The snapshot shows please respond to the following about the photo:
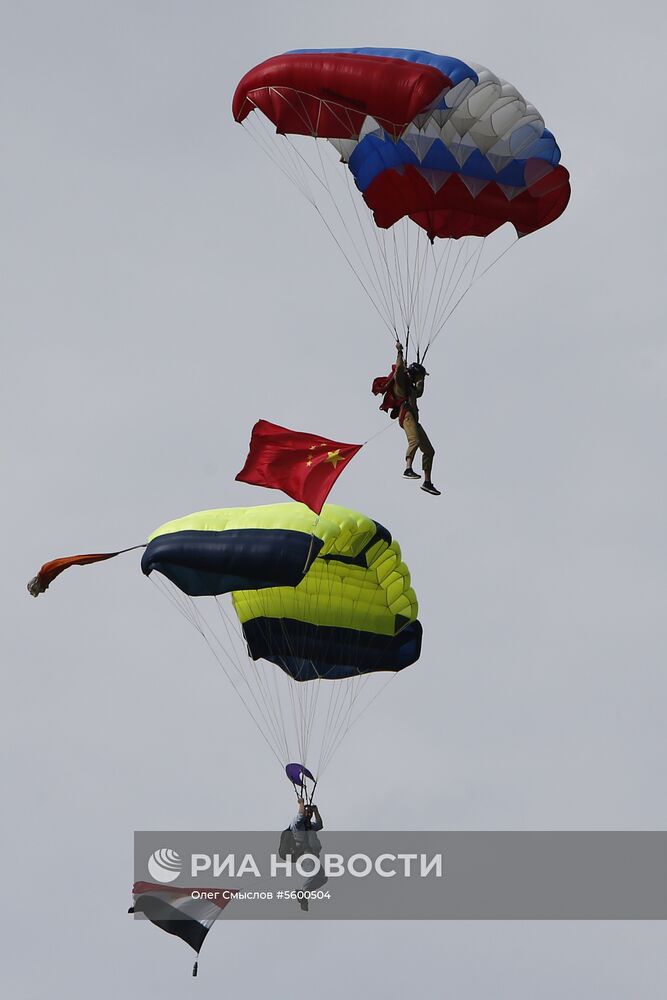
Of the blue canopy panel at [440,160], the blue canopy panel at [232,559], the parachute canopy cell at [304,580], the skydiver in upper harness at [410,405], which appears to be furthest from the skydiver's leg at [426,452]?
the blue canopy panel at [440,160]

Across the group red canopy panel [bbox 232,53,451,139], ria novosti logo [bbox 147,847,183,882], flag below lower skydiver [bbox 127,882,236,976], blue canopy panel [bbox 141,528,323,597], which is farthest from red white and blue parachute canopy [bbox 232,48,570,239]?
ria novosti logo [bbox 147,847,183,882]

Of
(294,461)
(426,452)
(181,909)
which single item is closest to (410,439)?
(426,452)

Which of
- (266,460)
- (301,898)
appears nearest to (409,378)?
(266,460)

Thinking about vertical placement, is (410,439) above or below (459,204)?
below

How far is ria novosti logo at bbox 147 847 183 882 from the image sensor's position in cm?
2884

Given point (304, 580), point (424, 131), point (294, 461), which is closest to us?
point (424, 131)

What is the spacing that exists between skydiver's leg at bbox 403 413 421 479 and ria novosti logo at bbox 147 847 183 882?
6694 mm

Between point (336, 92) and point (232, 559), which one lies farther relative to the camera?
point (232, 559)

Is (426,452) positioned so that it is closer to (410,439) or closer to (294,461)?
(410,439)

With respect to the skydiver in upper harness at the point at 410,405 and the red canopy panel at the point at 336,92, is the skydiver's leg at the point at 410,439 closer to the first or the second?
the skydiver in upper harness at the point at 410,405

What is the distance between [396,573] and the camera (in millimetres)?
27516

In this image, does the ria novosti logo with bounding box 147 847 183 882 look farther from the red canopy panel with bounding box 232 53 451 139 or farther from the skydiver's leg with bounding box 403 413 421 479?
the red canopy panel with bounding box 232 53 451 139

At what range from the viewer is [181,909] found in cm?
2752

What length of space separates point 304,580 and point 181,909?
175 inches
